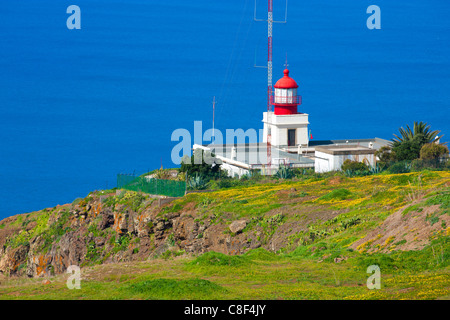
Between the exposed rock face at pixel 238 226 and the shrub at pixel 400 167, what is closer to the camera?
the exposed rock face at pixel 238 226

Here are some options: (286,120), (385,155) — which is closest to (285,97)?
(286,120)

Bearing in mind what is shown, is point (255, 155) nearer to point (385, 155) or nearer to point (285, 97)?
point (285, 97)

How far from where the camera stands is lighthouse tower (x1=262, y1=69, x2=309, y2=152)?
237ft

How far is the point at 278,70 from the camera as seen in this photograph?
188250mm

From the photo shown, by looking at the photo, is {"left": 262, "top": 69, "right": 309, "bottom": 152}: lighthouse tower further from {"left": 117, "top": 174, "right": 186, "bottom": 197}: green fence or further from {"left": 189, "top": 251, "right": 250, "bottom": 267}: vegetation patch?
{"left": 189, "top": 251, "right": 250, "bottom": 267}: vegetation patch

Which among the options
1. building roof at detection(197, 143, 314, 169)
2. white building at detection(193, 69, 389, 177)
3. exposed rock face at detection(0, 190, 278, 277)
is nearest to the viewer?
exposed rock face at detection(0, 190, 278, 277)

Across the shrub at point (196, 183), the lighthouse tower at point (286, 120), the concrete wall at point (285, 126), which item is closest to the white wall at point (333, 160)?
Result: the lighthouse tower at point (286, 120)

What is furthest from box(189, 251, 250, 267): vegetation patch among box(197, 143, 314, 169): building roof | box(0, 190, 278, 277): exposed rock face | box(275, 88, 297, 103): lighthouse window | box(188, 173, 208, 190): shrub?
box(275, 88, 297, 103): lighthouse window

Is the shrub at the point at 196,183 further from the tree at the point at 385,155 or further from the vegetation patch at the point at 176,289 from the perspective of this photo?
the vegetation patch at the point at 176,289

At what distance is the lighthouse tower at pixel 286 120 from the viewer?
237 ft

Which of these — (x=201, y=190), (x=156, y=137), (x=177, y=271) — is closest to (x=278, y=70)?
(x=156, y=137)

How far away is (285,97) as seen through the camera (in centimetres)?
7288

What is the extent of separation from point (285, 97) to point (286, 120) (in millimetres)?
2160
